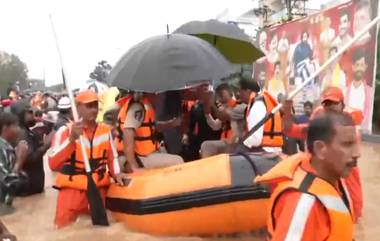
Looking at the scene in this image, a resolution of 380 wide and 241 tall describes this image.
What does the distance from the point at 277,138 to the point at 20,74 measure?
54.4 m

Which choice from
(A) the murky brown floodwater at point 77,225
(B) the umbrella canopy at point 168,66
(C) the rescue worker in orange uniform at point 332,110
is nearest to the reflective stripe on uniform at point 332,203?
(C) the rescue worker in orange uniform at point 332,110

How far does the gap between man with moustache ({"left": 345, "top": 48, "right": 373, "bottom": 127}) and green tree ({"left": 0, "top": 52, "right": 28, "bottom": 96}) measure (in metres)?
40.6

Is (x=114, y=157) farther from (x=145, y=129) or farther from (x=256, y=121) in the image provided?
(x=256, y=121)

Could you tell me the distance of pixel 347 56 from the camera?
12883 mm

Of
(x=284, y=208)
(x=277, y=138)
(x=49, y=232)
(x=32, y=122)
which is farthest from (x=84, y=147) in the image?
(x=284, y=208)

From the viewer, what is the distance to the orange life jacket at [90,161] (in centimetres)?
470

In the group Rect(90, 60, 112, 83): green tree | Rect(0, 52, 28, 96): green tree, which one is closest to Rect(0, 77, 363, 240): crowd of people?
Rect(90, 60, 112, 83): green tree

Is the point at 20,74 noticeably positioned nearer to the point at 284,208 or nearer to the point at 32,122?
the point at 32,122

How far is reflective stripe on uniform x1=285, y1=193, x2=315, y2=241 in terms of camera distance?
1.75m

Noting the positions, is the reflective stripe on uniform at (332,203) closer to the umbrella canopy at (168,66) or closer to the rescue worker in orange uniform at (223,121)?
the umbrella canopy at (168,66)

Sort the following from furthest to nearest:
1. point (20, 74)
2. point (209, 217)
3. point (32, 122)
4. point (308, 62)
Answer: point (20, 74), point (308, 62), point (32, 122), point (209, 217)

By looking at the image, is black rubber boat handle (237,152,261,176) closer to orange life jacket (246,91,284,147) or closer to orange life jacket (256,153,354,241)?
orange life jacket (246,91,284,147)

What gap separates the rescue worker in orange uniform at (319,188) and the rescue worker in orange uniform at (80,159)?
2.94 m

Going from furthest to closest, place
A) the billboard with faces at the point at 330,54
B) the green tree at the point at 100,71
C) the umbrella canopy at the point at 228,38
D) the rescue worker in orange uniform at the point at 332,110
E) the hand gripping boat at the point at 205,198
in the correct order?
1. the billboard with faces at the point at 330,54
2. the green tree at the point at 100,71
3. the umbrella canopy at the point at 228,38
4. the hand gripping boat at the point at 205,198
5. the rescue worker in orange uniform at the point at 332,110
